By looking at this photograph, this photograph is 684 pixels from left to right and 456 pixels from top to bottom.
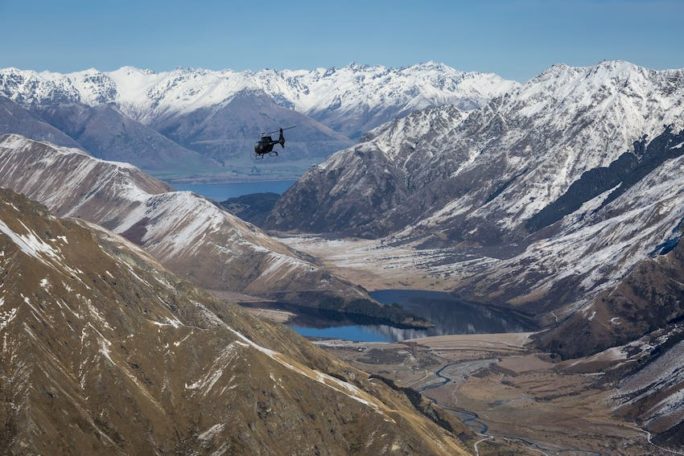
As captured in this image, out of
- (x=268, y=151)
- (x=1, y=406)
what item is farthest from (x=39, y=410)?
(x=268, y=151)

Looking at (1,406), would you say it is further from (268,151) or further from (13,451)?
(268,151)

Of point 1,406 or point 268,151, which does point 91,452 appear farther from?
point 268,151

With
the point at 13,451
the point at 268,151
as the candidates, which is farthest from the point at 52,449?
the point at 268,151

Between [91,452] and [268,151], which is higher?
[268,151]

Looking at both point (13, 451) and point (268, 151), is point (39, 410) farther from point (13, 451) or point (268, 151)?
point (268, 151)

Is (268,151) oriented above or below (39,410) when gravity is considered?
above
